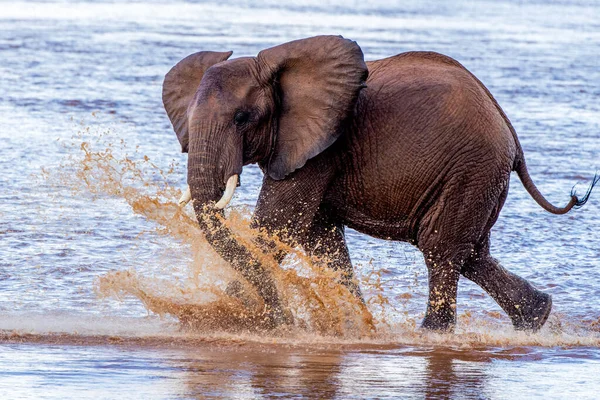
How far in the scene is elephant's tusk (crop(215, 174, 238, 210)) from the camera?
8.02 meters

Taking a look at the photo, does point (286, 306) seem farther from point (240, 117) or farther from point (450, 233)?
point (240, 117)

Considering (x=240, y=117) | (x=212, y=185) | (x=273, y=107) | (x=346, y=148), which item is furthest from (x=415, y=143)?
(x=212, y=185)

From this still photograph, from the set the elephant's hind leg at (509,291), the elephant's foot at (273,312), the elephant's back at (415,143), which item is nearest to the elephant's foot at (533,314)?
the elephant's hind leg at (509,291)

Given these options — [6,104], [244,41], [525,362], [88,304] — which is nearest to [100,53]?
[244,41]

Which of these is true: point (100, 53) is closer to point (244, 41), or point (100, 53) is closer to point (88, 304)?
point (244, 41)

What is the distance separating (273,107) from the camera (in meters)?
8.52

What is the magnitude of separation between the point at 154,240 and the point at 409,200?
3162mm

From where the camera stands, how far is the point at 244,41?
31.1 meters

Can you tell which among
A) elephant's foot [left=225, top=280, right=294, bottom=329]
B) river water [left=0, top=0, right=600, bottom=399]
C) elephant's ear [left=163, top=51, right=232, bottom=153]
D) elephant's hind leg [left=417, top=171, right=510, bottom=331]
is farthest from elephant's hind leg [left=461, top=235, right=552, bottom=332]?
elephant's ear [left=163, top=51, right=232, bottom=153]

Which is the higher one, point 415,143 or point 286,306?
point 415,143

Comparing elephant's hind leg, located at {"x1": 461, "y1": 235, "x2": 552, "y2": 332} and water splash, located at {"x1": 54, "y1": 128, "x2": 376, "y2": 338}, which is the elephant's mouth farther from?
elephant's hind leg, located at {"x1": 461, "y1": 235, "x2": 552, "y2": 332}

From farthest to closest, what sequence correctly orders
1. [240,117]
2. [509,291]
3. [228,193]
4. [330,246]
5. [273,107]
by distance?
[509,291] → [330,246] → [273,107] → [240,117] → [228,193]

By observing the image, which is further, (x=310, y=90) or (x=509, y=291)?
(x=509, y=291)

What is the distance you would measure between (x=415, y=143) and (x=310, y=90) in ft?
2.43
